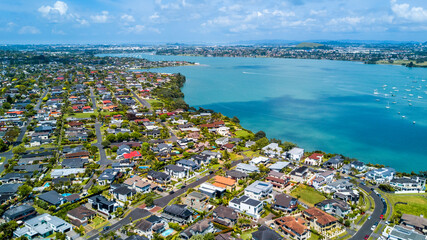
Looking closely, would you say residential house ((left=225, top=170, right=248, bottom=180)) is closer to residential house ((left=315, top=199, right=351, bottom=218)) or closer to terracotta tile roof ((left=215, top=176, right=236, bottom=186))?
terracotta tile roof ((left=215, top=176, right=236, bottom=186))

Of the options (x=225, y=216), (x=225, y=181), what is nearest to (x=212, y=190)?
(x=225, y=181)

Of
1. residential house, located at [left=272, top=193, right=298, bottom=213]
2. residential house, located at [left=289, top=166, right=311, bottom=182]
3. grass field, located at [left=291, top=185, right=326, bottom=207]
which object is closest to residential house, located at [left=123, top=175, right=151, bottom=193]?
residential house, located at [left=272, top=193, right=298, bottom=213]

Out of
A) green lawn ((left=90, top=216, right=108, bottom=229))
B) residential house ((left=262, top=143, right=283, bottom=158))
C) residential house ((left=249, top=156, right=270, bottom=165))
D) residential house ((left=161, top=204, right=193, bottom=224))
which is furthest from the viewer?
residential house ((left=262, top=143, right=283, bottom=158))

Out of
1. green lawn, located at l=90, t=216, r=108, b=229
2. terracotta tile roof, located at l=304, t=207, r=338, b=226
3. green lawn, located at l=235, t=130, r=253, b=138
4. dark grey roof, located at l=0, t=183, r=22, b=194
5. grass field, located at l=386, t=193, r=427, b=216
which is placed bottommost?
grass field, located at l=386, t=193, r=427, b=216

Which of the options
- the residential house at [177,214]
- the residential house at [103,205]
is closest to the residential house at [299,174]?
the residential house at [177,214]

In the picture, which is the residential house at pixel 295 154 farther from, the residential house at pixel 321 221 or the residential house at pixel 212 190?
the residential house at pixel 321 221

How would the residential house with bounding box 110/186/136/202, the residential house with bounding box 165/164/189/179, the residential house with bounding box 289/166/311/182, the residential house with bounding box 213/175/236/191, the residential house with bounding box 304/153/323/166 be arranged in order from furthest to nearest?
the residential house with bounding box 304/153/323/166 → the residential house with bounding box 165/164/189/179 → the residential house with bounding box 289/166/311/182 → the residential house with bounding box 213/175/236/191 → the residential house with bounding box 110/186/136/202

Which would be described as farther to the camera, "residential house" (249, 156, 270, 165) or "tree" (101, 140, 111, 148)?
"tree" (101, 140, 111, 148)
